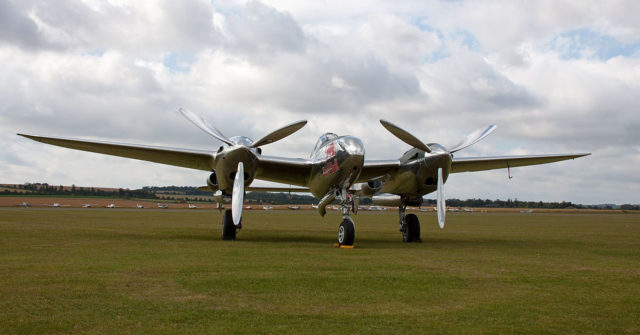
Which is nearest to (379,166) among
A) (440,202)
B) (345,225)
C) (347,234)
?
(440,202)

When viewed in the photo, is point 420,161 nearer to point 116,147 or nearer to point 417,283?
point 417,283

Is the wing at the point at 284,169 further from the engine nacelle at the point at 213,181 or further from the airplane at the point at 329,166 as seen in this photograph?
the engine nacelle at the point at 213,181

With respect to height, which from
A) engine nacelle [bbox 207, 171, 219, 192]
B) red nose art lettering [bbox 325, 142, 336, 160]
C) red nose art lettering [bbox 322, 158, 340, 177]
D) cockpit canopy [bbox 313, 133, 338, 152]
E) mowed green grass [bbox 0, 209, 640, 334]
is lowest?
mowed green grass [bbox 0, 209, 640, 334]

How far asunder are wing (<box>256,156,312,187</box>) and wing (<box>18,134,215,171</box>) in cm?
174

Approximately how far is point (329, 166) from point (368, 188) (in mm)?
4645

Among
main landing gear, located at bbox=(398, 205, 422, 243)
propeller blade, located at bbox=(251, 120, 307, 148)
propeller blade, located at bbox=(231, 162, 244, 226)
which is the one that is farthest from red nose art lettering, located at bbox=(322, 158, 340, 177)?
main landing gear, located at bbox=(398, 205, 422, 243)

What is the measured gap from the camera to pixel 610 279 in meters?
9.11

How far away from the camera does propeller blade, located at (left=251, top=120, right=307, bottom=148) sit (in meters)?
15.4

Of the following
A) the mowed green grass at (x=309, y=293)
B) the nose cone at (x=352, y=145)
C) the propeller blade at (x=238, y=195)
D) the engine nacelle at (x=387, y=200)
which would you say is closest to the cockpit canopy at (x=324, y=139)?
the nose cone at (x=352, y=145)

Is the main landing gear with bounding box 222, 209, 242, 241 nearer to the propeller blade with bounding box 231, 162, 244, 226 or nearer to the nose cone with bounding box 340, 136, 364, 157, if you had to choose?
the propeller blade with bounding box 231, 162, 244, 226

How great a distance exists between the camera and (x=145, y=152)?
1673 cm

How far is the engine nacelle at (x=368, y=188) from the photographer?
755 inches

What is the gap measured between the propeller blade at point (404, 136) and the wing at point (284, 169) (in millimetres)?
2974

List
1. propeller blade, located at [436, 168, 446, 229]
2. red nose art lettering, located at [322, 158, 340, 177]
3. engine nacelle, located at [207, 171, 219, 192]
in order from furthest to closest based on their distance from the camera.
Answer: engine nacelle, located at [207, 171, 219, 192] → red nose art lettering, located at [322, 158, 340, 177] → propeller blade, located at [436, 168, 446, 229]
